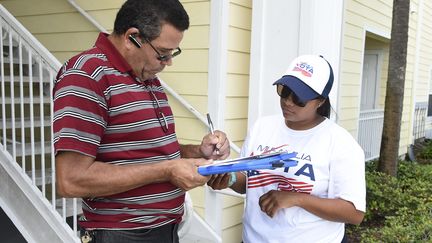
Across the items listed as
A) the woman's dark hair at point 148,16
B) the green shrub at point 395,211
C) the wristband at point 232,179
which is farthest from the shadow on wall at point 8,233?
the green shrub at point 395,211

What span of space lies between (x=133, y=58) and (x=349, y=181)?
0.92 m

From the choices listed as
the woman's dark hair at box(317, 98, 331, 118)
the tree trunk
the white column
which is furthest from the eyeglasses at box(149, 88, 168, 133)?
the tree trunk

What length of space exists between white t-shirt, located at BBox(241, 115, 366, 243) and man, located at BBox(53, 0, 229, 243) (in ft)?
1.20

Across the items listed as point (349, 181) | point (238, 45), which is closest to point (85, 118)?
point (349, 181)

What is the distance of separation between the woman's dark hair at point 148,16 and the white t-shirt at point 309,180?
0.68m

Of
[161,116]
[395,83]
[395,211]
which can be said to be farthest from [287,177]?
[395,83]

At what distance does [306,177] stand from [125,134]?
74cm

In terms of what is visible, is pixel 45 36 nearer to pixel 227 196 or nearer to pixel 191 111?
pixel 191 111

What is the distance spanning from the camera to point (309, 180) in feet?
5.51

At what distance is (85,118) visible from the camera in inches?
50.1

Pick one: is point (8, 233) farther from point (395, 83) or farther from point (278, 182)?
point (395, 83)

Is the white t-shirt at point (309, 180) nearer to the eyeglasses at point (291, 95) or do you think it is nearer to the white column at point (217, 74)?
the eyeglasses at point (291, 95)

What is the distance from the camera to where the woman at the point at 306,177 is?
1.62 m

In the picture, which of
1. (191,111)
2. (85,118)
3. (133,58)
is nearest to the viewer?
(85,118)
